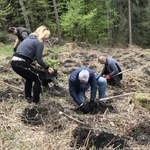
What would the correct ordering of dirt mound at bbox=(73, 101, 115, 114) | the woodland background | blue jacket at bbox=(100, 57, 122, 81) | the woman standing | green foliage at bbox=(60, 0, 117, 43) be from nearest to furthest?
1. the woman standing
2. dirt mound at bbox=(73, 101, 115, 114)
3. blue jacket at bbox=(100, 57, 122, 81)
4. green foliage at bbox=(60, 0, 117, 43)
5. the woodland background

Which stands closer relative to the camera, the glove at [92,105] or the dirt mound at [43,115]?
the dirt mound at [43,115]

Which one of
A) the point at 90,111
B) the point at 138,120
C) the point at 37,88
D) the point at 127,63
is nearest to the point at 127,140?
the point at 138,120

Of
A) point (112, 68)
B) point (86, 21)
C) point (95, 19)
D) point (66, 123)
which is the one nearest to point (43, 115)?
point (66, 123)

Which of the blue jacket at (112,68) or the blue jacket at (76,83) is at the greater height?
the blue jacket at (76,83)

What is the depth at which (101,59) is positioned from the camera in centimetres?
909

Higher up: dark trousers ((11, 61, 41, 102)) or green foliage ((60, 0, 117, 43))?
dark trousers ((11, 61, 41, 102))

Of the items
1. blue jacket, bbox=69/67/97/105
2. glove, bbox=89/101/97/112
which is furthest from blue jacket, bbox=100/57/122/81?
glove, bbox=89/101/97/112

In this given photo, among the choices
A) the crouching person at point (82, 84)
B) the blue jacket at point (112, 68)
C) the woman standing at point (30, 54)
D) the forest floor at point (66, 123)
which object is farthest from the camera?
the blue jacket at point (112, 68)

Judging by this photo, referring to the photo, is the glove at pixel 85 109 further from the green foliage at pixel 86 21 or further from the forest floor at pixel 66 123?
the green foliage at pixel 86 21

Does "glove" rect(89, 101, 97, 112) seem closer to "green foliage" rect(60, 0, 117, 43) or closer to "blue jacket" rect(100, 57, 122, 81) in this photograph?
"blue jacket" rect(100, 57, 122, 81)

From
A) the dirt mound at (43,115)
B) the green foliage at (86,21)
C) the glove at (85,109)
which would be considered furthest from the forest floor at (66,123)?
the green foliage at (86,21)

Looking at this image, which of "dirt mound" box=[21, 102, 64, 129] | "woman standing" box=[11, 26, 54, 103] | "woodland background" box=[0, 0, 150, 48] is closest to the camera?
"dirt mound" box=[21, 102, 64, 129]

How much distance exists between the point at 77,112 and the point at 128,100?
1.54 meters

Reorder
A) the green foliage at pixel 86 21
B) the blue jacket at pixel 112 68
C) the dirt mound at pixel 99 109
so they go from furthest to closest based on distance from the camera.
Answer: the green foliage at pixel 86 21
the blue jacket at pixel 112 68
the dirt mound at pixel 99 109
